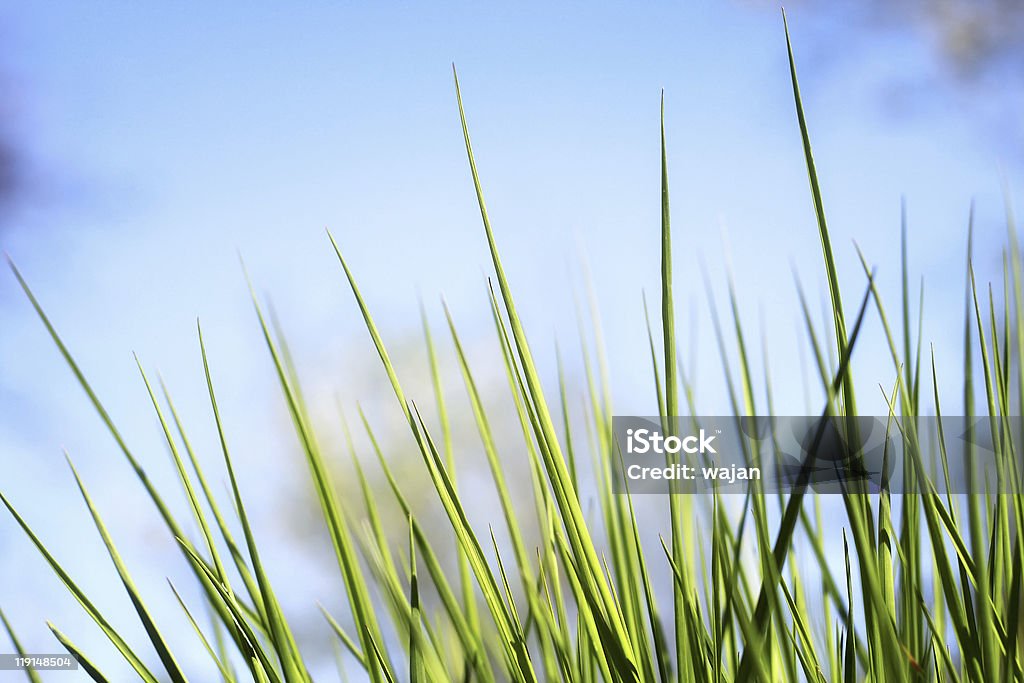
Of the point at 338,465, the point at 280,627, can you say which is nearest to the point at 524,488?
the point at 338,465

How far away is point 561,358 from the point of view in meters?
0.26

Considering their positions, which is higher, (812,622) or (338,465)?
(338,465)

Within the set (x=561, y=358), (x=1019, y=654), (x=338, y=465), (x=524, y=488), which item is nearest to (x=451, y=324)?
(x=561, y=358)

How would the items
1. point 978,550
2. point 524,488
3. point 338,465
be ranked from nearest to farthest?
point 978,550
point 338,465
point 524,488

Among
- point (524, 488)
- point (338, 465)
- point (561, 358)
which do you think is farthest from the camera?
point (524, 488)

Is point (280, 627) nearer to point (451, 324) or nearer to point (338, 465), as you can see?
point (451, 324)

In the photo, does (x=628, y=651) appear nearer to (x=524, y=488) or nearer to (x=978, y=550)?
(x=978, y=550)

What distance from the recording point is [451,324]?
212 millimetres

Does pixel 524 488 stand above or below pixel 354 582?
above

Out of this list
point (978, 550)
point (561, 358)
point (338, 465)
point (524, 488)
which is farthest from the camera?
point (524, 488)

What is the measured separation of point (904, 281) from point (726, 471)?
0.26ft

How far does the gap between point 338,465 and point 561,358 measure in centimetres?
208

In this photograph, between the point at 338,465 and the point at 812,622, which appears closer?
the point at 812,622

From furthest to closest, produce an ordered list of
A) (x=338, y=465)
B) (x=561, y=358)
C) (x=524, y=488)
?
(x=524, y=488), (x=338, y=465), (x=561, y=358)
